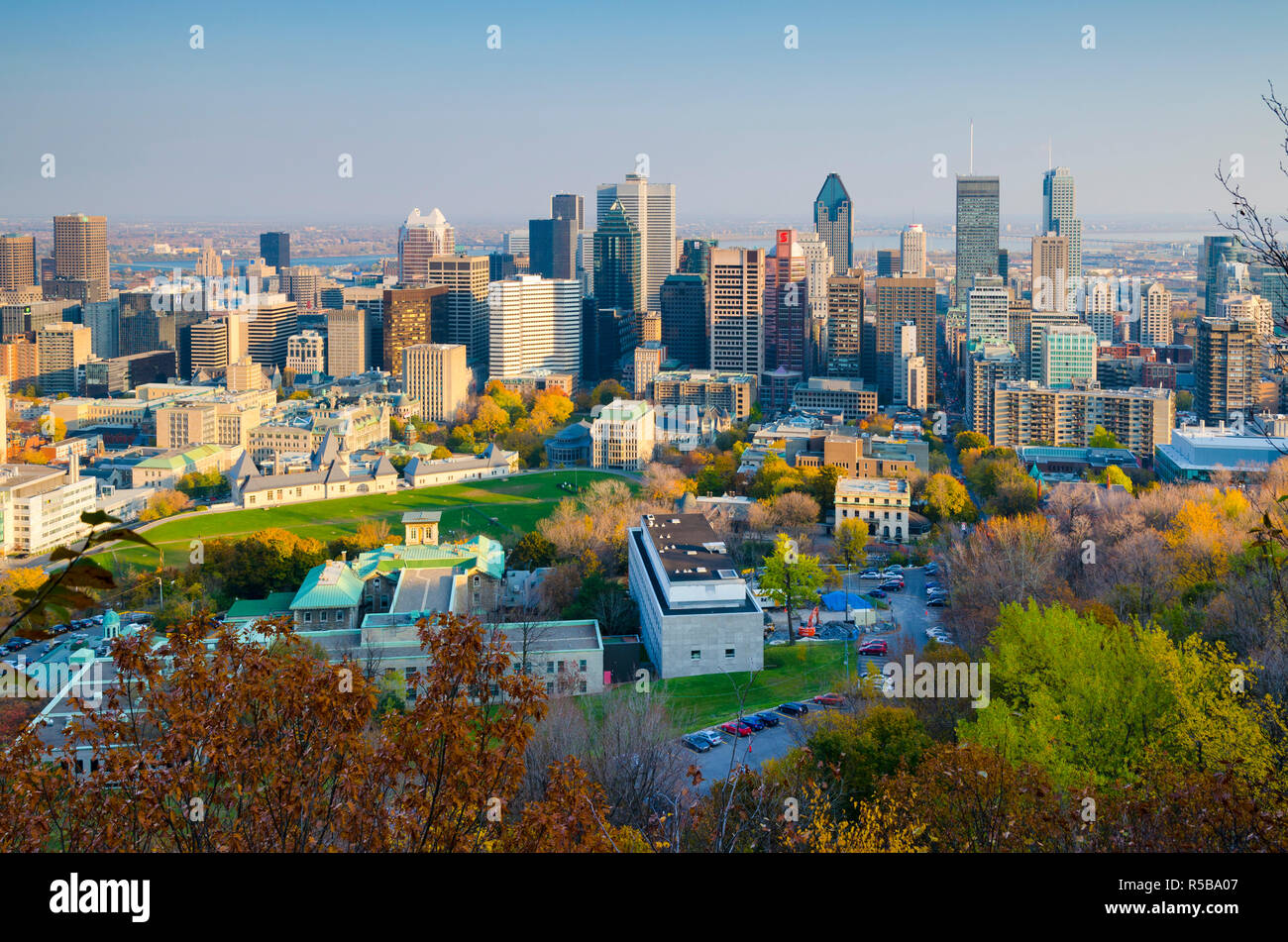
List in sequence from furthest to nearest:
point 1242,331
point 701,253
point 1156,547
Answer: point 701,253 → point 1242,331 → point 1156,547

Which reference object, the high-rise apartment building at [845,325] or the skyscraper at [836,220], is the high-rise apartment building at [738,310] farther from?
the skyscraper at [836,220]

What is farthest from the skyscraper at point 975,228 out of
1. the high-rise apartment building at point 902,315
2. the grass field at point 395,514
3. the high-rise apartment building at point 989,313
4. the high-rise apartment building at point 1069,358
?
the grass field at point 395,514

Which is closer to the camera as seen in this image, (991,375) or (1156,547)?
(1156,547)

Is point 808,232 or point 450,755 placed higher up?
point 808,232

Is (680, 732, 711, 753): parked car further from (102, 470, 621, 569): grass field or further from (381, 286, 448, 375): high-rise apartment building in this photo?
(381, 286, 448, 375): high-rise apartment building

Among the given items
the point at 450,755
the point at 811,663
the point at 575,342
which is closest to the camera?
the point at 450,755

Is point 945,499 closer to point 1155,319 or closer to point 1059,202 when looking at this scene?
point 1155,319
